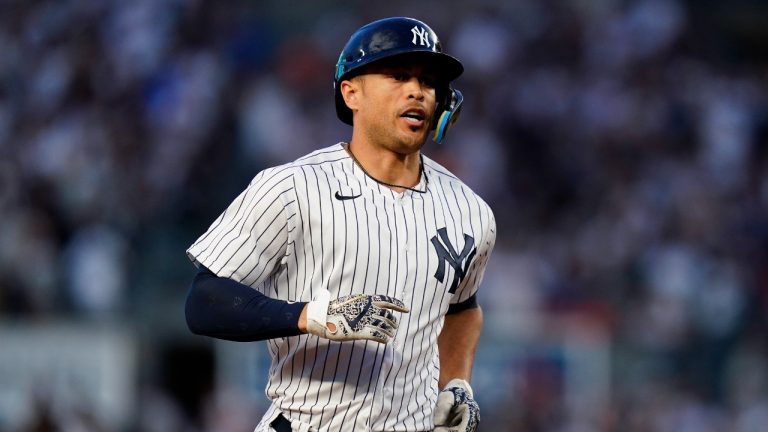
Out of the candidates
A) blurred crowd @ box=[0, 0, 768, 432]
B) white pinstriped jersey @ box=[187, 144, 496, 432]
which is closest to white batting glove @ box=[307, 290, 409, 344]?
white pinstriped jersey @ box=[187, 144, 496, 432]

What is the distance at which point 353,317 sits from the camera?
3.85 metres

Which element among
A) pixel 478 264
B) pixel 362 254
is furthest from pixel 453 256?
pixel 362 254

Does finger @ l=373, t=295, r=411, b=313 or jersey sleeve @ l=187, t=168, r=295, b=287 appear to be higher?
jersey sleeve @ l=187, t=168, r=295, b=287

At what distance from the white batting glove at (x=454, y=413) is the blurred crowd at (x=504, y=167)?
591 cm

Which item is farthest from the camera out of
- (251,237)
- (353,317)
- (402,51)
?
(402,51)

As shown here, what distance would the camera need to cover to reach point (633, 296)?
38.2 feet

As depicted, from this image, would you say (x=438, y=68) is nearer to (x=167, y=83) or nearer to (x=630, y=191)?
(x=630, y=191)

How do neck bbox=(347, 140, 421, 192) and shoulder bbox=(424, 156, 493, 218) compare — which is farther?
shoulder bbox=(424, 156, 493, 218)

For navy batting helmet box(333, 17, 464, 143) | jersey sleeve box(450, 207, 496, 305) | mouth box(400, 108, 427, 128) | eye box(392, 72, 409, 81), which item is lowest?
jersey sleeve box(450, 207, 496, 305)

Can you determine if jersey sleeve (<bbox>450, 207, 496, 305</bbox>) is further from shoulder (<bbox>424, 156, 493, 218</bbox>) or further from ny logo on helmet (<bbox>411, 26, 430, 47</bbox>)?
ny logo on helmet (<bbox>411, 26, 430, 47</bbox>)

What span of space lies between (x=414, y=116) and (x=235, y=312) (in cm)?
82

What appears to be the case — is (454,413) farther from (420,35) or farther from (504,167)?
(504,167)

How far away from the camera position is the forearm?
4.77 metres

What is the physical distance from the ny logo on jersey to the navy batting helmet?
0.31 meters
